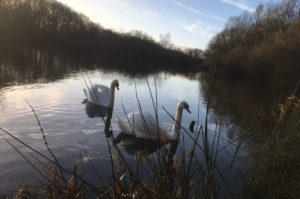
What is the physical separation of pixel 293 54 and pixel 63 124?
19459 mm

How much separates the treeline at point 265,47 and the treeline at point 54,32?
426 inches

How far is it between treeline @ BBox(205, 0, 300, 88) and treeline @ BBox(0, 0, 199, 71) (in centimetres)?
1081

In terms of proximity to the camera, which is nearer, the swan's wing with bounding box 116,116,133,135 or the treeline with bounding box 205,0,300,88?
the swan's wing with bounding box 116,116,133,135

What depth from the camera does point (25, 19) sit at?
1512 inches

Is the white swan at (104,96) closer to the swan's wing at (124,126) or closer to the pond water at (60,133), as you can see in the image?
the pond water at (60,133)

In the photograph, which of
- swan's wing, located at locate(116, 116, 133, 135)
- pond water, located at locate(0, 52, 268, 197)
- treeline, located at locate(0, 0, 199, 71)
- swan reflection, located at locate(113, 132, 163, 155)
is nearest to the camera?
pond water, located at locate(0, 52, 268, 197)

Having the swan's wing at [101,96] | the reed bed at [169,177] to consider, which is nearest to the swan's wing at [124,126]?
the swan's wing at [101,96]

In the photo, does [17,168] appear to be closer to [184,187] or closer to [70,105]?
[184,187]

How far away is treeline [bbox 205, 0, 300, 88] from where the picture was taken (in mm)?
17156

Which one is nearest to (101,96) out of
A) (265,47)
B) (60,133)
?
(60,133)

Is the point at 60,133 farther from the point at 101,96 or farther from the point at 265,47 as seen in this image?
the point at 265,47

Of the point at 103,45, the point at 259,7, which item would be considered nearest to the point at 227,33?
the point at 259,7

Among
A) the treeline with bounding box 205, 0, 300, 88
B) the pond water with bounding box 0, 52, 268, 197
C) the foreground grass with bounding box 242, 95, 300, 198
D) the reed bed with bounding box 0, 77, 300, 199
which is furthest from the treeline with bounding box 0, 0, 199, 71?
the reed bed with bounding box 0, 77, 300, 199

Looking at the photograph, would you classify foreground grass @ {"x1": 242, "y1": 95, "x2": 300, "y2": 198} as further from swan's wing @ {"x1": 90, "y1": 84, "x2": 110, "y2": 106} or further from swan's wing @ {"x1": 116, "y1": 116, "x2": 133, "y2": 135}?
swan's wing @ {"x1": 90, "y1": 84, "x2": 110, "y2": 106}
